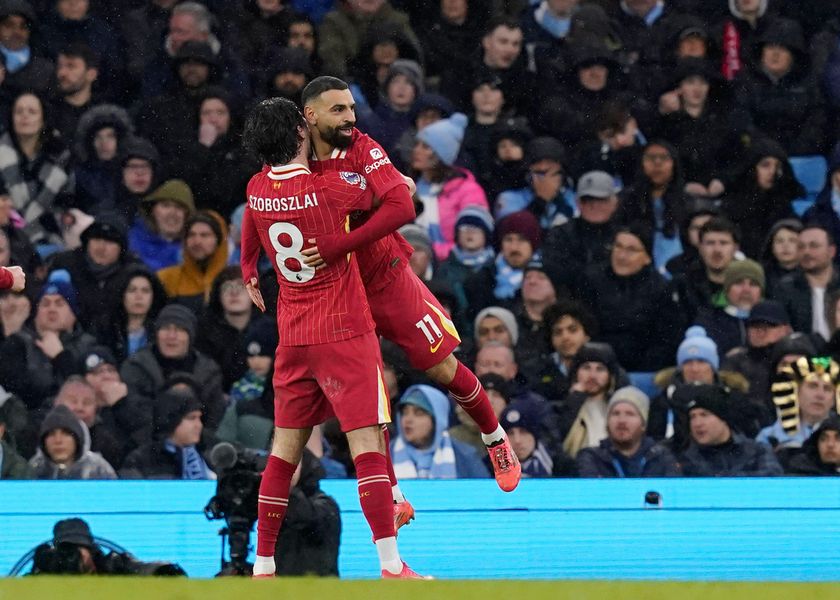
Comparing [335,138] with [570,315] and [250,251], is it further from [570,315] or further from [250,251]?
[570,315]

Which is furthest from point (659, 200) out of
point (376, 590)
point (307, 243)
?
point (376, 590)

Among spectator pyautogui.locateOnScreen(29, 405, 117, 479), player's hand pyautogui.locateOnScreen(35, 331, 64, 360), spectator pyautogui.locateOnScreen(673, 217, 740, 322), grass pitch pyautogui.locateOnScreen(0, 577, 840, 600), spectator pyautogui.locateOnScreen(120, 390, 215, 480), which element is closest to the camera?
grass pitch pyautogui.locateOnScreen(0, 577, 840, 600)

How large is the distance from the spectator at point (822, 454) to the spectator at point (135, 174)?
4448 mm

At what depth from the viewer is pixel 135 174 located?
11.1 m

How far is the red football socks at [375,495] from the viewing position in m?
6.63

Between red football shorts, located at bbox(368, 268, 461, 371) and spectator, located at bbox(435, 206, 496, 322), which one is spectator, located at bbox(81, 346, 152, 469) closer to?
spectator, located at bbox(435, 206, 496, 322)

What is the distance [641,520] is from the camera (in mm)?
8055

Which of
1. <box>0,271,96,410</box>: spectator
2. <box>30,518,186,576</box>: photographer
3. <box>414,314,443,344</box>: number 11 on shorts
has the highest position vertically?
<box>414,314,443,344</box>: number 11 on shorts

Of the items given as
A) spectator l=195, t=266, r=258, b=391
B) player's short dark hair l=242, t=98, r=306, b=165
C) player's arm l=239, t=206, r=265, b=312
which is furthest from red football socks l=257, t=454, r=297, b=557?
spectator l=195, t=266, r=258, b=391

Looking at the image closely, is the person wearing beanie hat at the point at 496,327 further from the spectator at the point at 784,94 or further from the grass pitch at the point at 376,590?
the grass pitch at the point at 376,590

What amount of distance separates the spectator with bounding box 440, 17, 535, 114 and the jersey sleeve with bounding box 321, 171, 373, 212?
16.3 feet

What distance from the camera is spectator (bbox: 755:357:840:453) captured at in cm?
961

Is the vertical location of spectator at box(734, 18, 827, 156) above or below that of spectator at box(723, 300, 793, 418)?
above

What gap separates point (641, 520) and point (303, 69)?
4.51m
